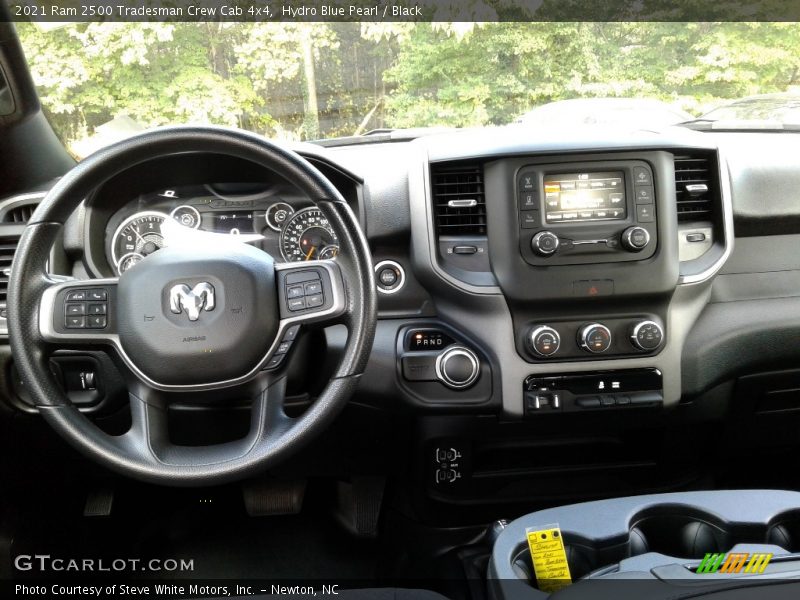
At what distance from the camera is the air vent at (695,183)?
6.58ft

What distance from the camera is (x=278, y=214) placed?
1891 mm

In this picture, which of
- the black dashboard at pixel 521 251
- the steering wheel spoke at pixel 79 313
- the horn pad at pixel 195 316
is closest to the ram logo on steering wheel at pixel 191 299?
the horn pad at pixel 195 316

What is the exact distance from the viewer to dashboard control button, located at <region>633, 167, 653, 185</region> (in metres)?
1.92

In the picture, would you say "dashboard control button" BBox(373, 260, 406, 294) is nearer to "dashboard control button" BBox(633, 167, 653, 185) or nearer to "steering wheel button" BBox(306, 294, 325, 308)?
"steering wheel button" BBox(306, 294, 325, 308)

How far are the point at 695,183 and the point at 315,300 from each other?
120 cm

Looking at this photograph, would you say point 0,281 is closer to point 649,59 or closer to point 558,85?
point 558,85

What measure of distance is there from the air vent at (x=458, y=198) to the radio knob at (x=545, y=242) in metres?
0.16

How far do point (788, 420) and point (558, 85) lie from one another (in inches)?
52.6

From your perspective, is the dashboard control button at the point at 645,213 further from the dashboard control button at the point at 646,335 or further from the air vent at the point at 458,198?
A: the air vent at the point at 458,198

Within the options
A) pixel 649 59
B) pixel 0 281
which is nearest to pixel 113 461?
pixel 0 281

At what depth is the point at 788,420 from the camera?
2.30 meters

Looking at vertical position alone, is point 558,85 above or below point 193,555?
above

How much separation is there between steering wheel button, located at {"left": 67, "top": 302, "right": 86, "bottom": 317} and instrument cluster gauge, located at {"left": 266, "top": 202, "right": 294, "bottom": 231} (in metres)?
0.58

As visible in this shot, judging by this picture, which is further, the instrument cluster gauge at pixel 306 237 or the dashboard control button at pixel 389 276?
the dashboard control button at pixel 389 276
